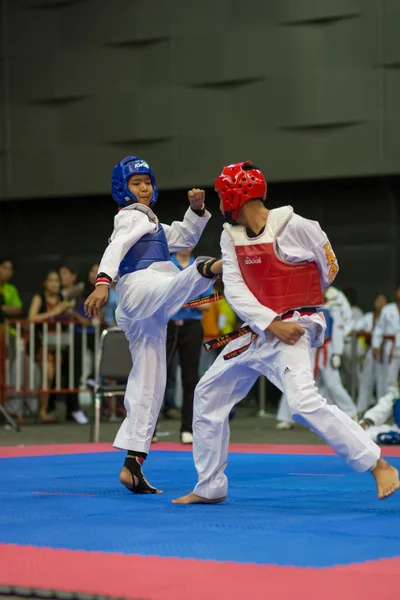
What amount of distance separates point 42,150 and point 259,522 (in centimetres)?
1202

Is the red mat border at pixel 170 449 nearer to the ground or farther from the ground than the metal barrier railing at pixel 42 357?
nearer to the ground

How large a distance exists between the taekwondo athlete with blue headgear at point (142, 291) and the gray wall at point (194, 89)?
850cm

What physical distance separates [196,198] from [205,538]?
2.29 metres

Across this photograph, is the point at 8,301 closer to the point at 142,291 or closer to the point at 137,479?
the point at 142,291

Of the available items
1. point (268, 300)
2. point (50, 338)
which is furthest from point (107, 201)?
point (268, 300)

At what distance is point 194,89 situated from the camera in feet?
47.6

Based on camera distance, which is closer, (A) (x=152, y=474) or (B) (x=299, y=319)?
(B) (x=299, y=319)

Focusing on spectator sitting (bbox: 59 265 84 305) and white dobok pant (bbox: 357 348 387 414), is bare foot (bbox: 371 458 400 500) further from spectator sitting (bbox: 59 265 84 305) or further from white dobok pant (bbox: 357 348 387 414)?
spectator sitting (bbox: 59 265 84 305)

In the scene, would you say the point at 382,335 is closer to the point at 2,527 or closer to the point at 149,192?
the point at 149,192

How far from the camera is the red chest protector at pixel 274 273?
4.51m

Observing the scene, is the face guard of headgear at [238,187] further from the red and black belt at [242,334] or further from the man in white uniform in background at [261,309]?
the red and black belt at [242,334]

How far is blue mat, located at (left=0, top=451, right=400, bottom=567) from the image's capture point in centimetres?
348

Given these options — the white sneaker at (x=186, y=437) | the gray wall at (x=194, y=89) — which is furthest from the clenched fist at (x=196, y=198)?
the gray wall at (x=194, y=89)

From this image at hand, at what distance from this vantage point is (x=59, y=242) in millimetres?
15938
